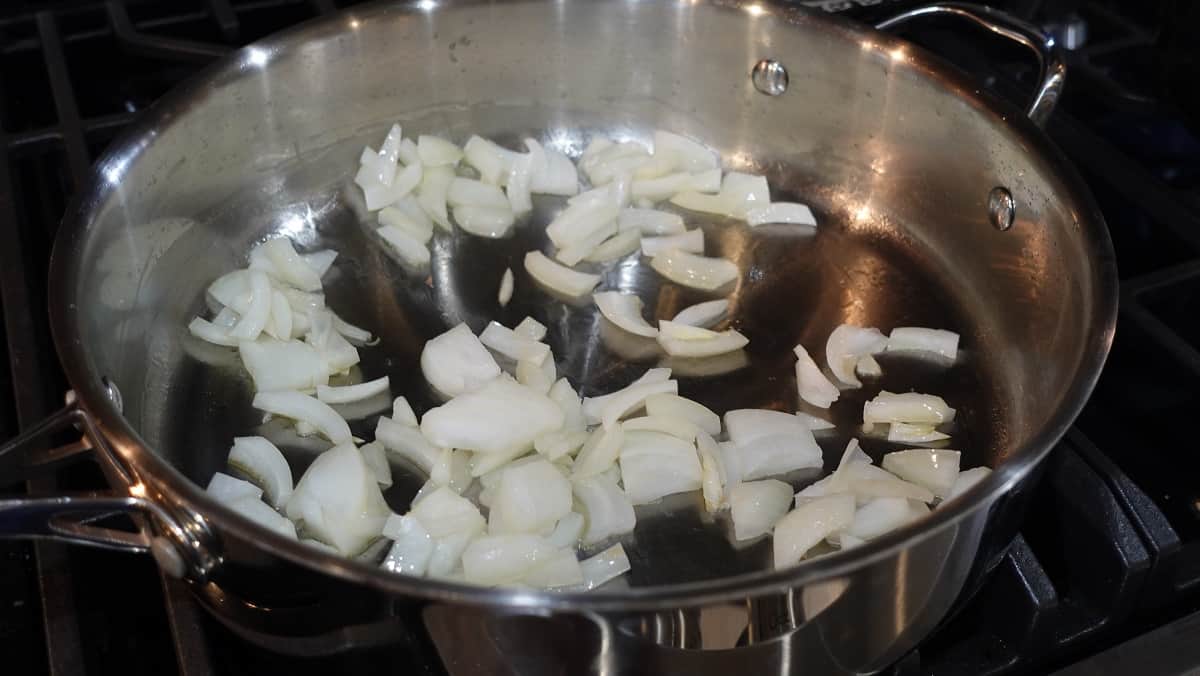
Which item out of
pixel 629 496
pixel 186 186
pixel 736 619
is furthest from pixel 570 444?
pixel 186 186

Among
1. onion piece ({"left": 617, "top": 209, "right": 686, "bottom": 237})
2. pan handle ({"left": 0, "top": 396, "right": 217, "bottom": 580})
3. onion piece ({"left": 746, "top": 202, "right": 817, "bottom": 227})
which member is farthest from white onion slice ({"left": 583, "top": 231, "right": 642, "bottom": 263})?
pan handle ({"left": 0, "top": 396, "right": 217, "bottom": 580})

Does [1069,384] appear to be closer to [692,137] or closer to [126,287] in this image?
[692,137]

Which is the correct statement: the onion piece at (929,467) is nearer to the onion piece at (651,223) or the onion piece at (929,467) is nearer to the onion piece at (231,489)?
the onion piece at (651,223)

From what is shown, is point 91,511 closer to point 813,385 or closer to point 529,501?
point 529,501

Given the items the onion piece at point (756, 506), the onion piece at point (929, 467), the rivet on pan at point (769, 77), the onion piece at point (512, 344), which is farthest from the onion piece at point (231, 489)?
the rivet on pan at point (769, 77)

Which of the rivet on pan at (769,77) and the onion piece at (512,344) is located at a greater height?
the rivet on pan at (769,77)

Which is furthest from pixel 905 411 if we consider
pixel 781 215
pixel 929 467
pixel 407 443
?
pixel 407 443

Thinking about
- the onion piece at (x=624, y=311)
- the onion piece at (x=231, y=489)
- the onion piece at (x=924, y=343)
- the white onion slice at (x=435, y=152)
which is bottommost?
the onion piece at (x=924, y=343)
